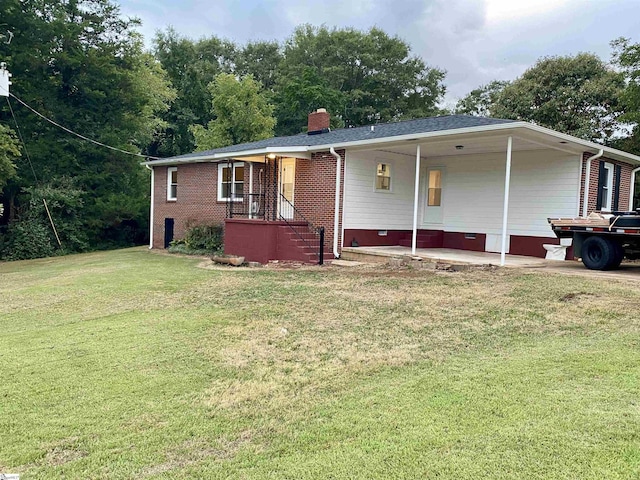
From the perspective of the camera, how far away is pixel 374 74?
121ft

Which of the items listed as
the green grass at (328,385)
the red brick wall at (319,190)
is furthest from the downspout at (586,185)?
the red brick wall at (319,190)

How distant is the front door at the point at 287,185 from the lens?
48.5ft

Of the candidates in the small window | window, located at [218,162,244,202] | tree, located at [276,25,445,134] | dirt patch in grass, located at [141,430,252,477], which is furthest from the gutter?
tree, located at [276,25,445,134]

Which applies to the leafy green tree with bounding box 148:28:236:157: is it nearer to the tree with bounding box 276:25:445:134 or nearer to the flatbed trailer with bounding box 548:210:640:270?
the tree with bounding box 276:25:445:134

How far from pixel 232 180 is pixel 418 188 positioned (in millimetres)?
6204

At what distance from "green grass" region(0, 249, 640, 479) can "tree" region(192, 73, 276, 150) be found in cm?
1968

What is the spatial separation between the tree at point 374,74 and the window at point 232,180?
20.6m

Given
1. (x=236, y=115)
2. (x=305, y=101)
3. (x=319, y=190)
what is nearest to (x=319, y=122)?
(x=319, y=190)

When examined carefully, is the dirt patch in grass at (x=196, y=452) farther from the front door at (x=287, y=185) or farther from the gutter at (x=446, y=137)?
the front door at (x=287, y=185)

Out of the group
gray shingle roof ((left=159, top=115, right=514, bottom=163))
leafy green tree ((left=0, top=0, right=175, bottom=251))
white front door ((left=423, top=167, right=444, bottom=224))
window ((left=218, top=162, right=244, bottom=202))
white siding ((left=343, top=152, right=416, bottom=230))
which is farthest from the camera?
leafy green tree ((left=0, top=0, right=175, bottom=251))

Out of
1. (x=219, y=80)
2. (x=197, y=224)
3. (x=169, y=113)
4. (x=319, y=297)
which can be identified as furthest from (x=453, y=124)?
(x=169, y=113)

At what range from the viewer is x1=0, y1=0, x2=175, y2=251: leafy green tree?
72.6 feet

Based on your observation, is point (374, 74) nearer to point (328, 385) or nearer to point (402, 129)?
point (402, 129)

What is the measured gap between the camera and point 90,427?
330 centimetres
